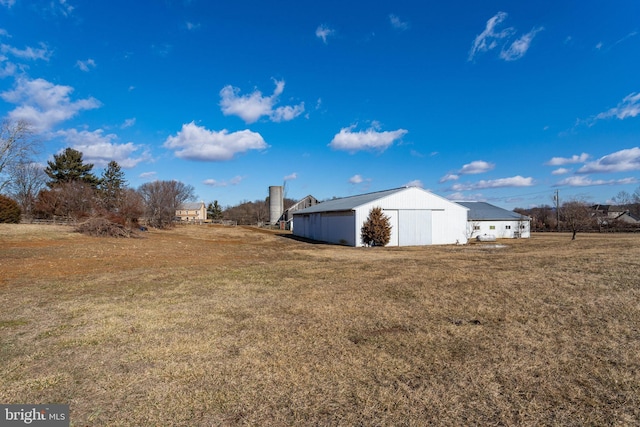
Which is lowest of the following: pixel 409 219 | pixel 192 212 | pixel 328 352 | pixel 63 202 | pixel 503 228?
pixel 328 352

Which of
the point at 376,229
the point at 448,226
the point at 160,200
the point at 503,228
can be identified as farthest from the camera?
the point at 160,200

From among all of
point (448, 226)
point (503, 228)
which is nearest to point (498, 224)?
point (503, 228)

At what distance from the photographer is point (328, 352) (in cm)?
447

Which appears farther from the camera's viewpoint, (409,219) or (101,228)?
(409,219)

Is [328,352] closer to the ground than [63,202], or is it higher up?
closer to the ground

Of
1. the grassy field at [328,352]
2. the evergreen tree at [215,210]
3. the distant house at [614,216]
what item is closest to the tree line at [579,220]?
the distant house at [614,216]

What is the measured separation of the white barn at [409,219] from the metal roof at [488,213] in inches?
360

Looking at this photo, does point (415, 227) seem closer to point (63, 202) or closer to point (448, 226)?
point (448, 226)

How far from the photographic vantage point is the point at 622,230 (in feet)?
143

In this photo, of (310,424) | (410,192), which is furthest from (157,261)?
(410,192)

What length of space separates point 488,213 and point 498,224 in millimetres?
1679

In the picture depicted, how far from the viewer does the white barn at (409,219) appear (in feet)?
81.5

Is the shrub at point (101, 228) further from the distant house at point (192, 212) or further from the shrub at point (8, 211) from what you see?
the distant house at point (192, 212)

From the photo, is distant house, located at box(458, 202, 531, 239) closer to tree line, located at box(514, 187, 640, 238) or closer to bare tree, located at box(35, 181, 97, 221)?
tree line, located at box(514, 187, 640, 238)
